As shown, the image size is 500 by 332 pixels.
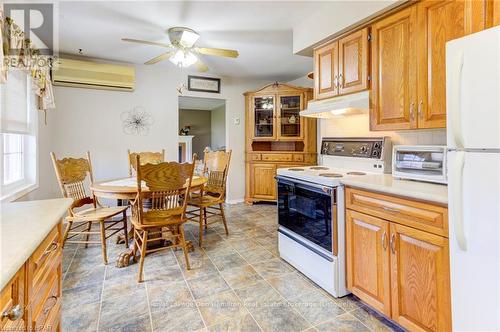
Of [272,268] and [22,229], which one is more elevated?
[22,229]

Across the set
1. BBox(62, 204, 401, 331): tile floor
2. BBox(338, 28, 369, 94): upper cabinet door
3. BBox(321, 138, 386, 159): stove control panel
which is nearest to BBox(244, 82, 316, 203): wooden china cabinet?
BBox(321, 138, 386, 159): stove control panel

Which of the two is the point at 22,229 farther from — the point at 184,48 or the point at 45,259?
the point at 184,48

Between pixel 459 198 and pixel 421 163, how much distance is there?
623 mm

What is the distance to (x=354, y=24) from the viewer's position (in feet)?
7.24

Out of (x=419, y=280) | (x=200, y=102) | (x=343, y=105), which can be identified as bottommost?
(x=419, y=280)

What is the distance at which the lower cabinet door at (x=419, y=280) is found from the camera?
131cm

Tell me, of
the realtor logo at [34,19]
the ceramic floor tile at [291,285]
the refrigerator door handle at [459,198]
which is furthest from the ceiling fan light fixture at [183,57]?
the refrigerator door handle at [459,198]

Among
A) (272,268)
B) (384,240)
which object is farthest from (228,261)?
(384,240)

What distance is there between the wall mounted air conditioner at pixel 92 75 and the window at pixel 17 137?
2.78 feet

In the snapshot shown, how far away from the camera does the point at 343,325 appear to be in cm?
166

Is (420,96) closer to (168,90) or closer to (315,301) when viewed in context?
(315,301)

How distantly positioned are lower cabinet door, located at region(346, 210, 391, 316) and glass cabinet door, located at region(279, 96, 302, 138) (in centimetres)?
313

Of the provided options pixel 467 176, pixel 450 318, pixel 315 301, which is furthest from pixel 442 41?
pixel 315 301

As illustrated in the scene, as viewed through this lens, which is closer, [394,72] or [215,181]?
[394,72]
